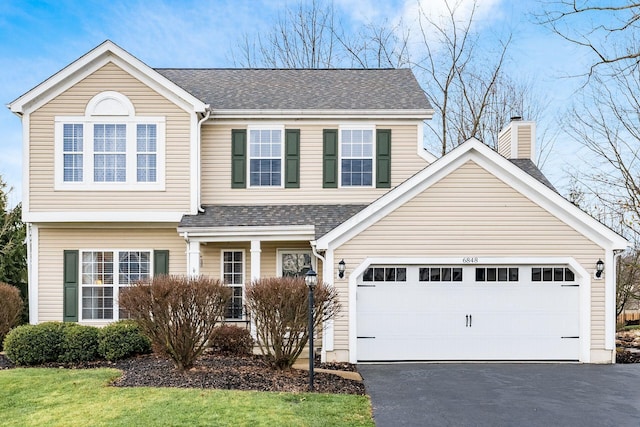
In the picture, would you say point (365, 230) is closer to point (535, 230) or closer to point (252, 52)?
point (535, 230)

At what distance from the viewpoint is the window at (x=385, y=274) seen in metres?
11.8

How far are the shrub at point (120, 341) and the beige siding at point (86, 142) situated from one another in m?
2.97

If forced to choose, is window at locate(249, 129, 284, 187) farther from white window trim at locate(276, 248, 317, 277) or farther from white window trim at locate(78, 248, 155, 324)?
white window trim at locate(78, 248, 155, 324)

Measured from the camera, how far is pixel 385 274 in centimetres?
1182

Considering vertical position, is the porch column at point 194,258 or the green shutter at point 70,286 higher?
the porch column at point 194,258

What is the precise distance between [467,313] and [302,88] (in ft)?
25.9

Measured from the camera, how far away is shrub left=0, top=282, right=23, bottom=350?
41.4 feet

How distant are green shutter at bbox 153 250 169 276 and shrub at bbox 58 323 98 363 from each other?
2468 mm

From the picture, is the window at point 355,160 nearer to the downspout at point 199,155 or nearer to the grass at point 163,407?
the downspout at point 199,155

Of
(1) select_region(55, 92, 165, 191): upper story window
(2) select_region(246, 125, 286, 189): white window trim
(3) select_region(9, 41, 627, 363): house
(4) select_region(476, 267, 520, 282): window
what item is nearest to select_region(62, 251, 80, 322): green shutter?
(3) select_region(9, 41, 627, 363): house

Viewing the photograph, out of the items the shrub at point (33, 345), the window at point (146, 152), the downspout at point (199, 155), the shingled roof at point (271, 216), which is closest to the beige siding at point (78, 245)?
the downspout at point (199, 155)

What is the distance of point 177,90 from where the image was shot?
13.1 meters

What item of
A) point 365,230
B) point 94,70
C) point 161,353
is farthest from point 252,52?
point 161,353

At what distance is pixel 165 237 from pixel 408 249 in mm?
6070
